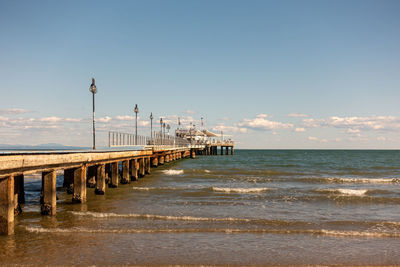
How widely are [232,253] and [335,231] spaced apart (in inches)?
178

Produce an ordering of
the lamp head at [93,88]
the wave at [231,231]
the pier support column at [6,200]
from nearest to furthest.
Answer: the pier support column at [6,200] < the wave at [231,231] < the lamp head at [93,88]

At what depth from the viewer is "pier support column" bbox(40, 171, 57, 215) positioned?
14.2 meters

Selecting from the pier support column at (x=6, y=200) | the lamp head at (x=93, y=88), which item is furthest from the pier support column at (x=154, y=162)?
the pier support column at (x=6, y=200)

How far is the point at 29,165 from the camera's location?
40.2 feet

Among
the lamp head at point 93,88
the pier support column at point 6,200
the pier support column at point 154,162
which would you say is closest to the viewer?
the pier support column at point 6,200

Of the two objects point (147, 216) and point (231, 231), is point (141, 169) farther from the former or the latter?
point (231, 231)

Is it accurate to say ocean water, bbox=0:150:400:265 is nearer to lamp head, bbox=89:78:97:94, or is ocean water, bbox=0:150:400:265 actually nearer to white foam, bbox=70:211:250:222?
white foam, bbox=70:211:250:222

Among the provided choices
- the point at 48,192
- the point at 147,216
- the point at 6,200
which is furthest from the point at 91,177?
the point at 6,200

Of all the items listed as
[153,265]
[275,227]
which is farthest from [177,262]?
[275,227]

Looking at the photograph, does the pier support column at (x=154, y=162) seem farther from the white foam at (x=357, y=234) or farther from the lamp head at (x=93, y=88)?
the white foam at (x=357, y=234)

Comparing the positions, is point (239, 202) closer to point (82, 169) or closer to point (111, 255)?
point (82, 169)

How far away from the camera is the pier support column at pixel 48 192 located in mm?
14180

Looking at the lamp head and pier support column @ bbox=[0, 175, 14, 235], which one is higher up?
the lamp head

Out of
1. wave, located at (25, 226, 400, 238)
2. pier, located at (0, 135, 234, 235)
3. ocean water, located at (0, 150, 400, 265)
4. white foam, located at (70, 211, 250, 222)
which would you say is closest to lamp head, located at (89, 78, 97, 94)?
pier, located at (0, 135, 234, 235)
